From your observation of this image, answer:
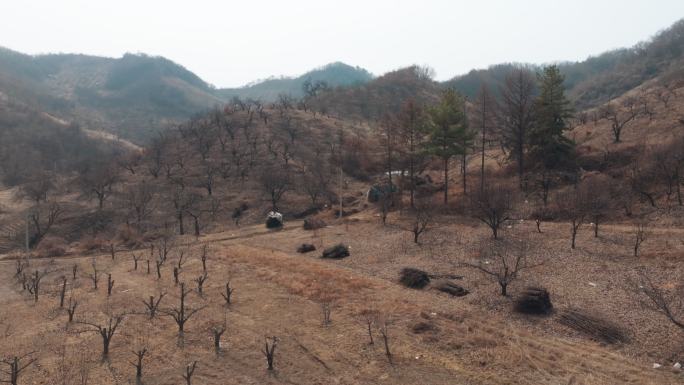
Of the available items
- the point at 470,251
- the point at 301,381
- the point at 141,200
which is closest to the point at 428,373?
the point at 301,381

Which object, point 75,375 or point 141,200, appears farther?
point 141,200

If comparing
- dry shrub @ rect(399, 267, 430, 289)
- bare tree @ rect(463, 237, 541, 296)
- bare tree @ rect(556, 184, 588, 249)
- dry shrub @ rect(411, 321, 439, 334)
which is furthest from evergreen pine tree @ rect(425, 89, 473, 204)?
dry shrub @ rect(411, 321, 439, 334)

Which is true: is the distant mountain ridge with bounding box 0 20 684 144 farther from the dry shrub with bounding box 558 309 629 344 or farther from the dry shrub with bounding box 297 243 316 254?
the dry shrub with bounding box 558 309 629 344

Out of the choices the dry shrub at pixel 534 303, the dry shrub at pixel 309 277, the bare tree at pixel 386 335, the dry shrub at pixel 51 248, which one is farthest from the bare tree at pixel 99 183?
the dry shrub at pixel 534 303

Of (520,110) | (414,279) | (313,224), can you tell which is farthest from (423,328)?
(520,110)

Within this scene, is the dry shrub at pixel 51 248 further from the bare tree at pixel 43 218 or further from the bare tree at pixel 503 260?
the bare tree at pixel 503 260

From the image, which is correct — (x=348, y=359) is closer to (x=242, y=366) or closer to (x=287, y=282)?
(x=242, y=366)
